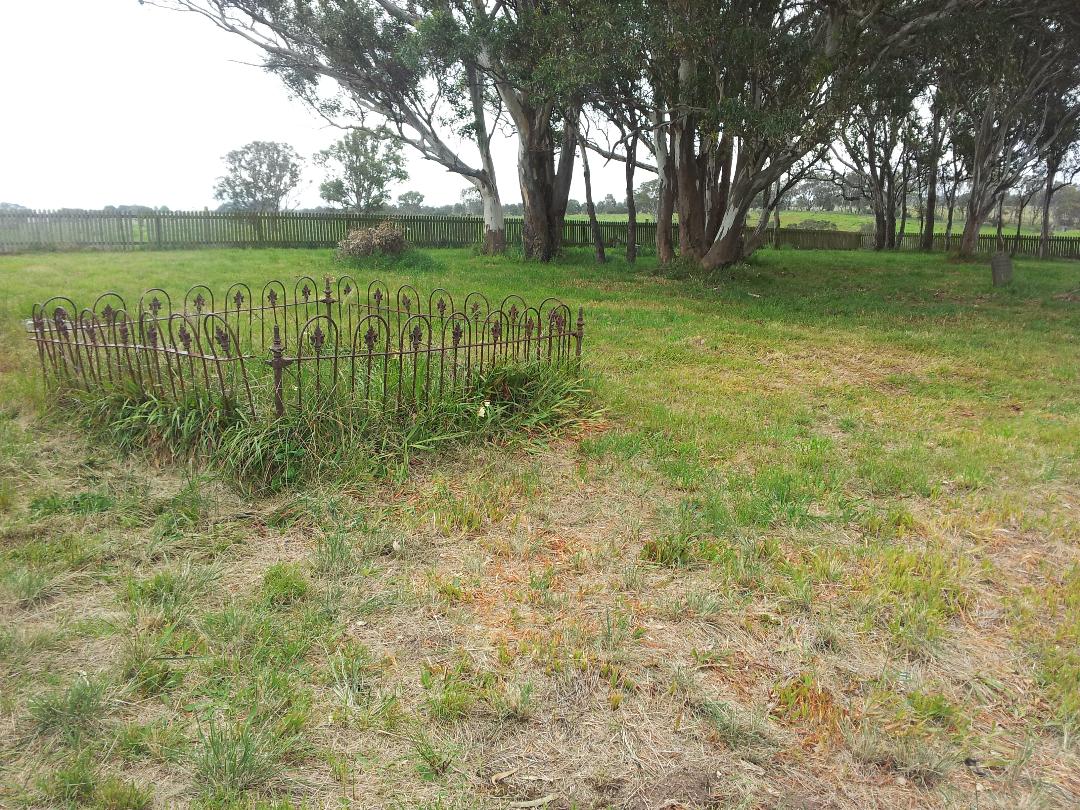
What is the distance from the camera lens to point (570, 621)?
10.2 ft

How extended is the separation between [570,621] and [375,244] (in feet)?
48.6

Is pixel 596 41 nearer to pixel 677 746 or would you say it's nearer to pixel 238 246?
pixel 677 746

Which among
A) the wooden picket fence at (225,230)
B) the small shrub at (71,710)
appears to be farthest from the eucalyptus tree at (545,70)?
the small shrub at (71,710)

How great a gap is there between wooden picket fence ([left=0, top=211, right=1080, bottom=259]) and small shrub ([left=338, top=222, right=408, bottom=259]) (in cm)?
614

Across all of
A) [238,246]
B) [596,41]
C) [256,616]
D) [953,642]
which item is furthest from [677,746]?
[238,246]

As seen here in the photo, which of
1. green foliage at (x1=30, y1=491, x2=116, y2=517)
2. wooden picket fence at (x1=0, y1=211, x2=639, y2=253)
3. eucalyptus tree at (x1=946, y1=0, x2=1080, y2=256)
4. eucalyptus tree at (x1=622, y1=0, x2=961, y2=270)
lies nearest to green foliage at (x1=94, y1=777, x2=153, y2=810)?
green foliage at (x1=30, y1=491, x2=116, y2=517)

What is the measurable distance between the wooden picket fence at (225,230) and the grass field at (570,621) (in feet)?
60.6

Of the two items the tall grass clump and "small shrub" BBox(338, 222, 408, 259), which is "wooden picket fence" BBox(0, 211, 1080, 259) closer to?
"small shrub" BBox(338, 222, 408, 259)

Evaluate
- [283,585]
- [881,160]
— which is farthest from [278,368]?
[881,160]

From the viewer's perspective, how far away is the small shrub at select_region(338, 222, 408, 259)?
54.2 ft

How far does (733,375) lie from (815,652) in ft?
16.2

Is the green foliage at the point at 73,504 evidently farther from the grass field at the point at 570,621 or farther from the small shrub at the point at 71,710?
the small shrub at the point at 71,710

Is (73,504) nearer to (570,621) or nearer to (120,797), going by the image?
(120,797)

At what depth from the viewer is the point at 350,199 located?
2130 inches
